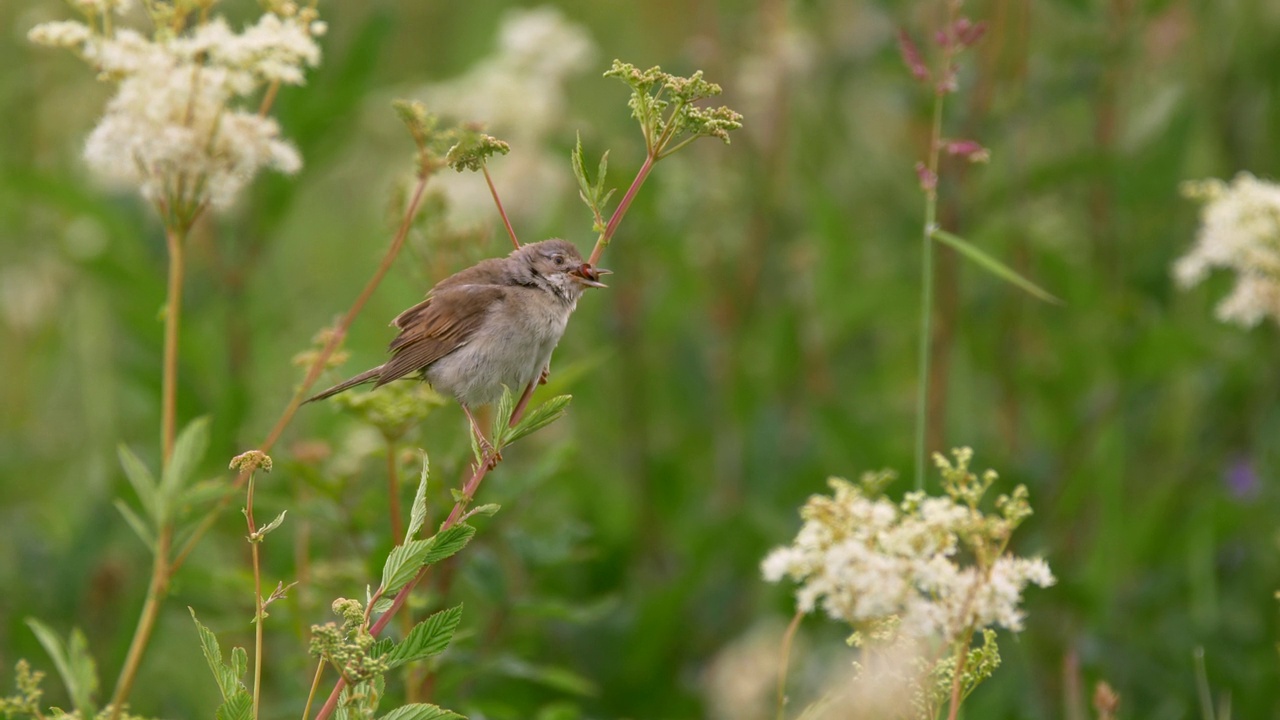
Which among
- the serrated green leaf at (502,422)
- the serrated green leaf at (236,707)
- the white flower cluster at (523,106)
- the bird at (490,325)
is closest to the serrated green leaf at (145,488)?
the serrated green leaf at (236,707)

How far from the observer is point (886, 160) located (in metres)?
5.71

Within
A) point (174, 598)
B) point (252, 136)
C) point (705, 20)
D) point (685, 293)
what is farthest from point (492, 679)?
point (705, 20)

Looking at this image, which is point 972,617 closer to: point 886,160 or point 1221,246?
point 1221,246

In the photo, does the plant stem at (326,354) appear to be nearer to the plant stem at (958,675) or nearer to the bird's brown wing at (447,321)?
the bird's brown wing at (447,321)

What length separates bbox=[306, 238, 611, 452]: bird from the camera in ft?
9.90

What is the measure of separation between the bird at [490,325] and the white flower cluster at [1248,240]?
1603 mm

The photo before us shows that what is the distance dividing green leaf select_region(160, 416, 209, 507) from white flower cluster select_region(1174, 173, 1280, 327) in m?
2.43

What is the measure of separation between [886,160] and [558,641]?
2518mm

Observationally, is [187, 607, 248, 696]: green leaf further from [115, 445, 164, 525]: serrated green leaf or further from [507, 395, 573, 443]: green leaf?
[507, 395, 573, 443]: green leaf

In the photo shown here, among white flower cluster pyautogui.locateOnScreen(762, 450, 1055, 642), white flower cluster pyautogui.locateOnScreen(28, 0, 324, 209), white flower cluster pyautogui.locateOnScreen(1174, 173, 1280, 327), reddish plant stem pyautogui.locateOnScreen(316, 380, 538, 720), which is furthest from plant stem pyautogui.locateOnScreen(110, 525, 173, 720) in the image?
white flower cluster pyautogui.locateOnScreen(1174, 173, 1280, 327)

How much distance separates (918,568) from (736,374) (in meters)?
3.28

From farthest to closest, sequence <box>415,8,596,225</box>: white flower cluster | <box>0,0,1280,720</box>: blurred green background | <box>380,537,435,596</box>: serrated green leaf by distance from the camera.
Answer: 1. <box>415,8,596,225</box>: white flower cluster
2. <box>0,0,1280,720</box>: blurred green background
3. <box>380,537,435,596</box>: serrated green leaf

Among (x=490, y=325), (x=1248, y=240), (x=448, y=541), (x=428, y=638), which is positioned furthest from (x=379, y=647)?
(x=1248, y=240)

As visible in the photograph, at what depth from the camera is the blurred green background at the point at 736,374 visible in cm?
405
